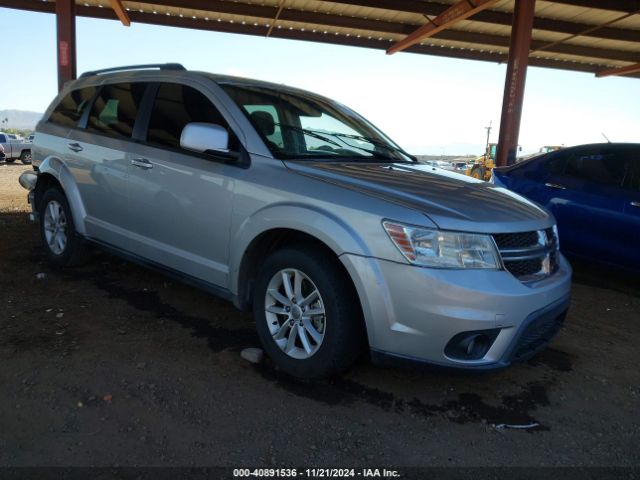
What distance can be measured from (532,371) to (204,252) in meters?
2.26

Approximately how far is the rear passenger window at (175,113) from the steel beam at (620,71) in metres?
14.2

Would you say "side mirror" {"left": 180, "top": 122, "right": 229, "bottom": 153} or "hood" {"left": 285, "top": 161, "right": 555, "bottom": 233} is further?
"side mirror" {"left": 180, "top": 122, "right": 229, "bottom": 153}

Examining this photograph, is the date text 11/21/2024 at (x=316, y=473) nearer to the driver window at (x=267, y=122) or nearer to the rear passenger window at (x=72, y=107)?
the driver window at (x=267, y=122)

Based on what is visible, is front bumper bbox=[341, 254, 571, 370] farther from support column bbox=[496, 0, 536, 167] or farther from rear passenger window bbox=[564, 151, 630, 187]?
support column bbox=[496, 0, 536, 167]

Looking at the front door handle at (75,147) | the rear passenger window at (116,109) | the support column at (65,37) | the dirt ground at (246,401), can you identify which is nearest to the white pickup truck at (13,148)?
the support column at (65,37)

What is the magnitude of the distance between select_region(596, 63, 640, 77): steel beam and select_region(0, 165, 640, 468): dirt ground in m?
12.5

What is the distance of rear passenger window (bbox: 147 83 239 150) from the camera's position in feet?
11.4

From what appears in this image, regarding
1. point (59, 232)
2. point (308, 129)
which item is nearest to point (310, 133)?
point (308, 129)

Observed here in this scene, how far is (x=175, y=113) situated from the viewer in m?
3.70

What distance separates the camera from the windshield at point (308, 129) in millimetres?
3355

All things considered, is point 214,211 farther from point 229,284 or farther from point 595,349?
point 595,349

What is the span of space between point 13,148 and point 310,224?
85.1 feet

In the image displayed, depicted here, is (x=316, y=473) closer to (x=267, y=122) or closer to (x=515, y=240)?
(x=515, y=240)

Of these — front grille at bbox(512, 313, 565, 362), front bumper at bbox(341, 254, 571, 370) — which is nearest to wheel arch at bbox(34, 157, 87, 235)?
front bumper at bbox(341, 254, 571, 370)
